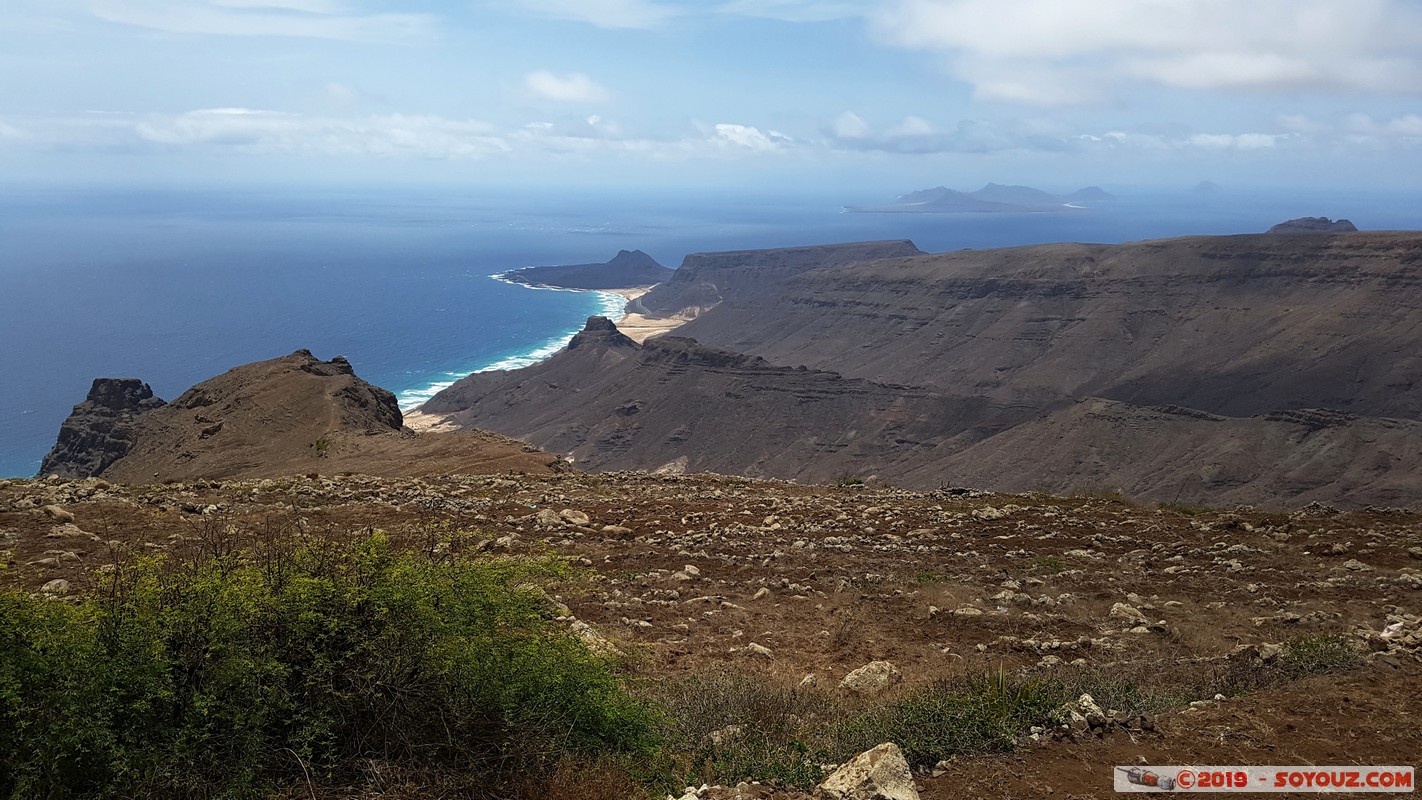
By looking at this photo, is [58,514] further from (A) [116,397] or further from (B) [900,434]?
(B) [900,434]

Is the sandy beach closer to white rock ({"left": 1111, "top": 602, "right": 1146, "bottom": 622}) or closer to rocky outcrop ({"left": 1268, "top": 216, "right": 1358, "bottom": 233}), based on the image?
rocky outcrop ({"left": 1268, "top": 216, "right": 1358, "bottom": 233})

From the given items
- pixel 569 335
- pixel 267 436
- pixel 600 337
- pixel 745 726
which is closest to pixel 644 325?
pixel 569 335

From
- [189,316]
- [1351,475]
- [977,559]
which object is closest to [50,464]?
[977,559]

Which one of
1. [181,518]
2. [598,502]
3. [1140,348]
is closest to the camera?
[181,518]

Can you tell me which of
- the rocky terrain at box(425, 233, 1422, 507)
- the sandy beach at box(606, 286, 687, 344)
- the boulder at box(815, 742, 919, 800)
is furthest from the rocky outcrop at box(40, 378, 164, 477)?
the sandy beach at box(606, 286, 687, 344)

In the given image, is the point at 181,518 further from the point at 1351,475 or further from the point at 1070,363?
the point at 1070,363

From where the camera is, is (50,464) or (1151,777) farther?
(50,464)
